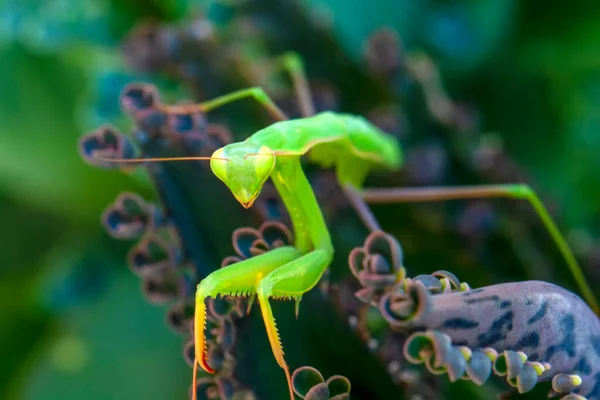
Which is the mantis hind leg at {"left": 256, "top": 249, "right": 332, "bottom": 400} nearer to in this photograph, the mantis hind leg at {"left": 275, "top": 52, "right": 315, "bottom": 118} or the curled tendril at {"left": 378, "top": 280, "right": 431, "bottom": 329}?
the curled tendril at {"left": 378, "top": 280, "right": 431, "bottom": 329}

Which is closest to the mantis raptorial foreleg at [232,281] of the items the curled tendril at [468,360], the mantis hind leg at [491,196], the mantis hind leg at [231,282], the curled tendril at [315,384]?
the mantis hind leg at [231,282]

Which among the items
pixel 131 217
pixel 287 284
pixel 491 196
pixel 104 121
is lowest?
pixel 491 196

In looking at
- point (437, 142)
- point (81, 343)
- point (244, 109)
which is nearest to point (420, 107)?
point (437, 142)

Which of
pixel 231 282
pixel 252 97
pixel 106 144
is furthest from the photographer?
pixel 252 97

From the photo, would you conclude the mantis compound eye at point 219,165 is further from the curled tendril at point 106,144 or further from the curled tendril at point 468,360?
the curled tendril at point 468,360

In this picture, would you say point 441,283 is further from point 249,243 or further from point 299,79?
point 299,79

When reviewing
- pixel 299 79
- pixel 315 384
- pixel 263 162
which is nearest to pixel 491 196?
pixel 299 79

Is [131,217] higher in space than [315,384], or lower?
higher
